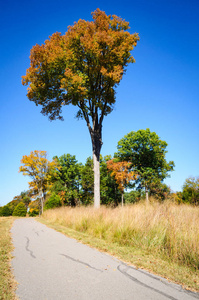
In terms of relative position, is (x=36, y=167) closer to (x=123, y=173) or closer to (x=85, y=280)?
(x=123, y=173)

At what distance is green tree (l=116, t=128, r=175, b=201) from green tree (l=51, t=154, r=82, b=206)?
52.6 ft

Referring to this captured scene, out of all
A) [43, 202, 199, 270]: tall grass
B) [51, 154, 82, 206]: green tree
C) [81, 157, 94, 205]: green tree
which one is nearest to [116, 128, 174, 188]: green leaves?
[81, 157, 94, 205]: green tree

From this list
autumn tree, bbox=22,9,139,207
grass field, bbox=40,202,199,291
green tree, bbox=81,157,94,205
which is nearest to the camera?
grass field, bbox=40,202,199,291

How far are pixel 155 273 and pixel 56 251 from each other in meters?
2.79

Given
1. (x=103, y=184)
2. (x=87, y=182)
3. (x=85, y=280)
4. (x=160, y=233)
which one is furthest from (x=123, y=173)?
(x=85, y=280)

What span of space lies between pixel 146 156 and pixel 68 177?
21.1 meters

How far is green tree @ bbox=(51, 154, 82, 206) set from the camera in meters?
39.9

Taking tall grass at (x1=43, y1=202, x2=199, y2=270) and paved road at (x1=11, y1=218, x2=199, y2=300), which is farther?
tall grass at (x1=43, y1=202, x2=199, y2=270)

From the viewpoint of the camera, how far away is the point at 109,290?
8.29ft

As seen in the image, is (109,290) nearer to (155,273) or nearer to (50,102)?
(155,273)

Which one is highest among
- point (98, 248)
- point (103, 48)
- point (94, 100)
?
point (103, 48)

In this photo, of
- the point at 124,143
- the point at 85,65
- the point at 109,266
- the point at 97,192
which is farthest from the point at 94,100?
the point at 124,143

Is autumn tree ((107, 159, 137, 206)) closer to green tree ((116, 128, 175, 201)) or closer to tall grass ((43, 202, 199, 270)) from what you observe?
green tree ((116, 128, 175, 201))

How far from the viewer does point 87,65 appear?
11.2m
